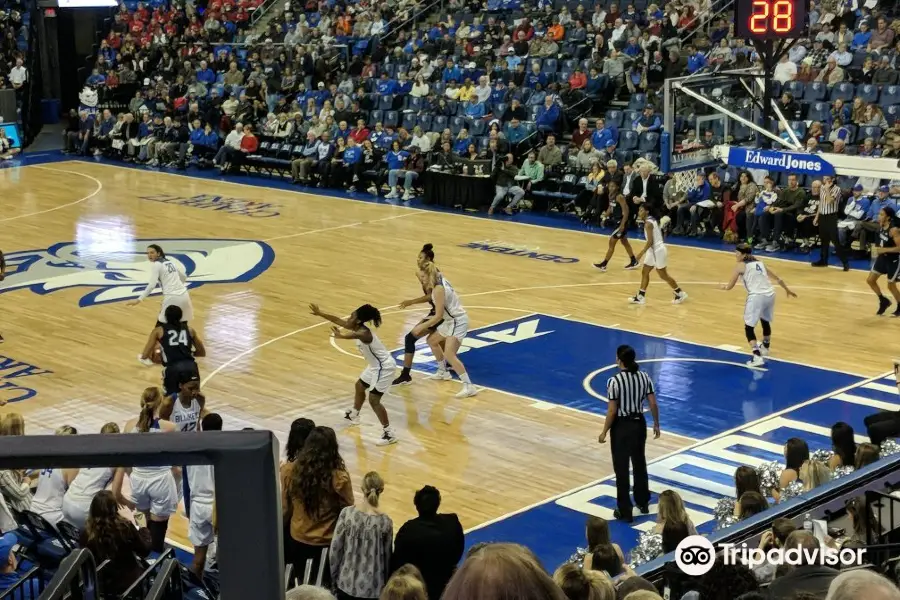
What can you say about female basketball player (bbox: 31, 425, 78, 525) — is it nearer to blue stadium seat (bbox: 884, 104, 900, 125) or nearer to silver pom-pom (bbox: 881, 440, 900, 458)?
silver pom-pom (bbox: 881, 440, 900, 458)

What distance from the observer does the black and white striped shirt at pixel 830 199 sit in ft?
65.2

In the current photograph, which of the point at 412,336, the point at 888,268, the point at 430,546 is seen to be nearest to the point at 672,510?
the point at 430,546

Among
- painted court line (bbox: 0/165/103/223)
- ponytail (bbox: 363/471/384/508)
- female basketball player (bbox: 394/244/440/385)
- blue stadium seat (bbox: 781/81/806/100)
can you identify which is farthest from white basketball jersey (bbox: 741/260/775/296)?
painted court line (bbox: 0/165/103/223)

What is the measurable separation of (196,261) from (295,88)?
1289 centimetres

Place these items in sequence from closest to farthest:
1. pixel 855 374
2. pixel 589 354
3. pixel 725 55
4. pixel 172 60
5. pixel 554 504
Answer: pixel 554 504 → pixel 855 374 → pixel 589 354 → pixel 725 55 → pixel 172 60

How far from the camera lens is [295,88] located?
33.0 m

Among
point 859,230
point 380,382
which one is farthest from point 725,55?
point 380,382

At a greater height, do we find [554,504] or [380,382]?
[380,382]

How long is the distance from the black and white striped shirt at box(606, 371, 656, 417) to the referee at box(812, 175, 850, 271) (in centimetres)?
1081

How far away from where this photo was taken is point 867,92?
75.1ft

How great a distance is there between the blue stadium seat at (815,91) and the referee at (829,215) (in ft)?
12.5

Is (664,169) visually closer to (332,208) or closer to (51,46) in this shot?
(332,208)

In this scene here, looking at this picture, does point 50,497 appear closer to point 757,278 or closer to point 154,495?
point 154,495

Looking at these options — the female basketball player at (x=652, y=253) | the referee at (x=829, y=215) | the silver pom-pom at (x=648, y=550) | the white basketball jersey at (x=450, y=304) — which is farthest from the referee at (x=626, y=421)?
the referee at (x=829, y=215)
